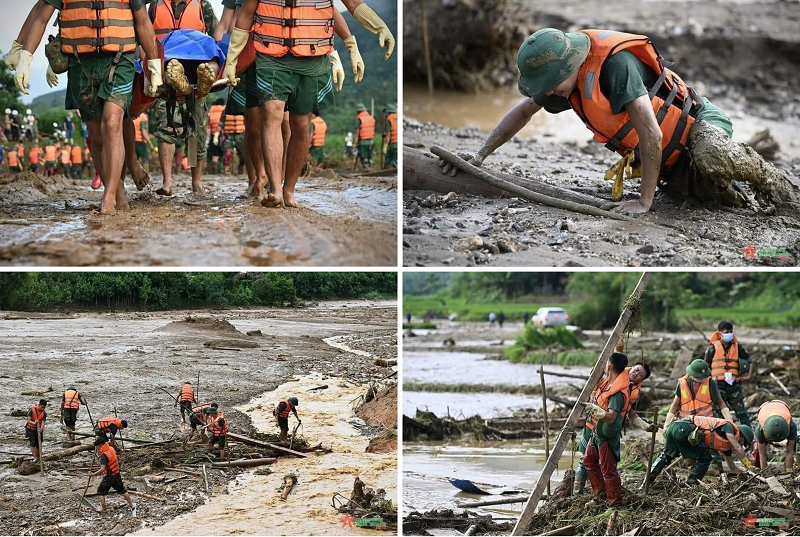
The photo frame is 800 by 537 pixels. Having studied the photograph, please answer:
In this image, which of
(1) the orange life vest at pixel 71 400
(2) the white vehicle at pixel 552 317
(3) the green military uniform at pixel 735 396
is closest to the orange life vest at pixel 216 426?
(1) the orange life vest at pixel 71 400

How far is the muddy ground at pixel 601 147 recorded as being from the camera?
541 cm

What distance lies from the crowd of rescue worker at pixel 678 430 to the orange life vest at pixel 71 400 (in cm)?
337

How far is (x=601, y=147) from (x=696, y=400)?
14.5ft

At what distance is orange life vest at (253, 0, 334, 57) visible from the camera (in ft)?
17.9

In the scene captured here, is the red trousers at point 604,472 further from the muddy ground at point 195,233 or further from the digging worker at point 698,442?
the muddy ground at point 195,233

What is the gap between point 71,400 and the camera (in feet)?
19.9

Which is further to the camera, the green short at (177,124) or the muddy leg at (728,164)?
the green short at (177,124)

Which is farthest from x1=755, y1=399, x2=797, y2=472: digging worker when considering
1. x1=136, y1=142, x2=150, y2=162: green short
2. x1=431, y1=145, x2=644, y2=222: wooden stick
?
x1=136, y1=142, x2=150, y2=162: green short

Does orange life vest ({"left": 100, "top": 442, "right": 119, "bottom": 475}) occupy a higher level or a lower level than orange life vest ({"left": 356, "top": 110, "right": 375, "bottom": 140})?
lower

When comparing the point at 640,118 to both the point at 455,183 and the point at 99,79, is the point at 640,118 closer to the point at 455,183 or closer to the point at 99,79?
the point at 455,183

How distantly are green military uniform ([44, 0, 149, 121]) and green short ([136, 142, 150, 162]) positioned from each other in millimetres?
4445

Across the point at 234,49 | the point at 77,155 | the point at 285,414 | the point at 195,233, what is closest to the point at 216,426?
the point at 285,414

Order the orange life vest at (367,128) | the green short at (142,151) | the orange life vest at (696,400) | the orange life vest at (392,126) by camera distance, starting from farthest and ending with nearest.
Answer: the orange life vest at (367,128) < the green short at (142,151) < the orange life vest at (392,126) < the orange life vest at (696,400)

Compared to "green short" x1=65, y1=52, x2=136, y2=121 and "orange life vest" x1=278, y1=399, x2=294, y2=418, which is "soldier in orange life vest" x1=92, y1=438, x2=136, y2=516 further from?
"green short" x1=65, y1=52, x2=136, y2=121
